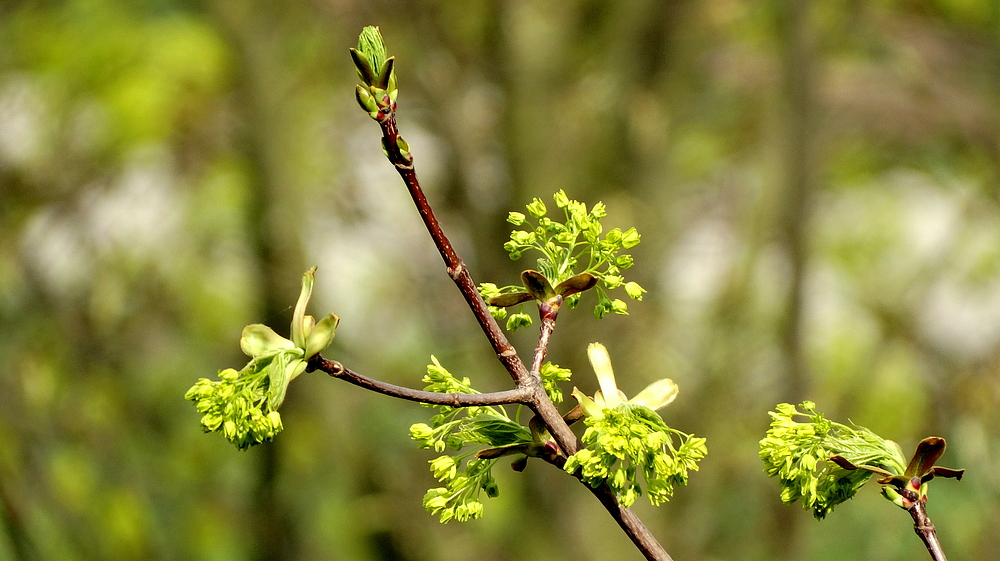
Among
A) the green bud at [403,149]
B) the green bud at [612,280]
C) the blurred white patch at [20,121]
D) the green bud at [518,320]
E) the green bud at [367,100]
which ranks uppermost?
the blurred white patch at [20,121]

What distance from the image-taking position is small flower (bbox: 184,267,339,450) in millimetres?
647

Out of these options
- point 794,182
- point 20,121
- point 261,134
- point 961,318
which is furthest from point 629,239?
point 961,318

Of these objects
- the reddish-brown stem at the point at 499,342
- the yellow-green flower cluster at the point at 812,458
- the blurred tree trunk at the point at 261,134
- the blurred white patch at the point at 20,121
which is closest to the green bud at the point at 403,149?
the reddish-brown stem at the point at 499,342

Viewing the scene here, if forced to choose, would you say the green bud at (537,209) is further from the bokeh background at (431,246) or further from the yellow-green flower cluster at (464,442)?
the bokeh background at (431,246)

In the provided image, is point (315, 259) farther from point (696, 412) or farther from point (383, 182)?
point (696, 412)

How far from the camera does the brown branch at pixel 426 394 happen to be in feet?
1.92

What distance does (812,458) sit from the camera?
718 millimetres

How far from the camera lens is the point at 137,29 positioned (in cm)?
476

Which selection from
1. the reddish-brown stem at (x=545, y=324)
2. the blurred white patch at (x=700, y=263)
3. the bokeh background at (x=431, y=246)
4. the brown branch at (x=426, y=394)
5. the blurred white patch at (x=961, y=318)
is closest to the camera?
the brown branch at (x=426, y=394)

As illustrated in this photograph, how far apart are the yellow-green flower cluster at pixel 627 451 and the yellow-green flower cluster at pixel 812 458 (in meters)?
0.08

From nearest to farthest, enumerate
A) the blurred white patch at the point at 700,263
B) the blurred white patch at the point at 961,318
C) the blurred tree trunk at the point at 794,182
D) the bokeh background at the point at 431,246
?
the blurred tree trunk at the point at 794,182 → the bokeh background at the point at 431,246 → the blurred white patch at the point at 700,263 → the blurred white patch at the point at 961,318

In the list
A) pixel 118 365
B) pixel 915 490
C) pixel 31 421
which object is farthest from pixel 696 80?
pixel 915 490

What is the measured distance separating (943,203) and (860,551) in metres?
3.38

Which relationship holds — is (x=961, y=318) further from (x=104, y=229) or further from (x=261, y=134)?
(x=104, y=229)
